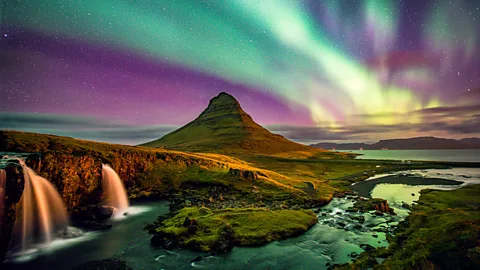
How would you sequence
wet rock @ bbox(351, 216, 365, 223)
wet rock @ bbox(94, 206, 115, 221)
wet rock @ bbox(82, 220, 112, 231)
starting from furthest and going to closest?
wet rock @ bbox(94, 206, 115, 221), wet rock @ bbox(351, 216, 365, 223), wet rock @ bbox(82, 220, 112, 231)

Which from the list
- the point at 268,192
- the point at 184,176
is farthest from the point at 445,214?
the point at 184,176

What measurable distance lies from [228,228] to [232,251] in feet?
16.8

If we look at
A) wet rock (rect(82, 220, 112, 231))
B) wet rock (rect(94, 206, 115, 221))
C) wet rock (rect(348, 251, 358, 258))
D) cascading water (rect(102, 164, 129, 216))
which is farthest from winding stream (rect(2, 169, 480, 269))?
cascading water (rect(102, 164, 129, 216))

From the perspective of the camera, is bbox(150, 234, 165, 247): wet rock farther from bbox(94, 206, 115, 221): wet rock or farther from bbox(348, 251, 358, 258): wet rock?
bbox(348, 251, 358, 258): wet rock

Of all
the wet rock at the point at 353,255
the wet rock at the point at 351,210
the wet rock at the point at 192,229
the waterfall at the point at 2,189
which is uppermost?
the waterfall at the point at 2,189

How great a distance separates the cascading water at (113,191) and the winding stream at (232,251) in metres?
12.8

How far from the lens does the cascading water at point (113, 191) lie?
205ft

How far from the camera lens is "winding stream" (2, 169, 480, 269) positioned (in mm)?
32906

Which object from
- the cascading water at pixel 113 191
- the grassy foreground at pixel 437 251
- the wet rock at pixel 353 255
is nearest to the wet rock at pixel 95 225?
the cascading water at pixel 113 191

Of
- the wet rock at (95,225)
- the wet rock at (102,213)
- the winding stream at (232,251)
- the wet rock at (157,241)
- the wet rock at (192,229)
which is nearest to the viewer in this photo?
the winding stream at (232,251)

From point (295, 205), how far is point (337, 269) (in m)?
34.6

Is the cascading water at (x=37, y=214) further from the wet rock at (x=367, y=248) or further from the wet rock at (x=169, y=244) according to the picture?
the wet rock at (x=367, y=248)

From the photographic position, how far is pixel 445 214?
156 ft

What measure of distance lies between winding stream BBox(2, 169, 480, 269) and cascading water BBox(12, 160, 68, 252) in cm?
425
